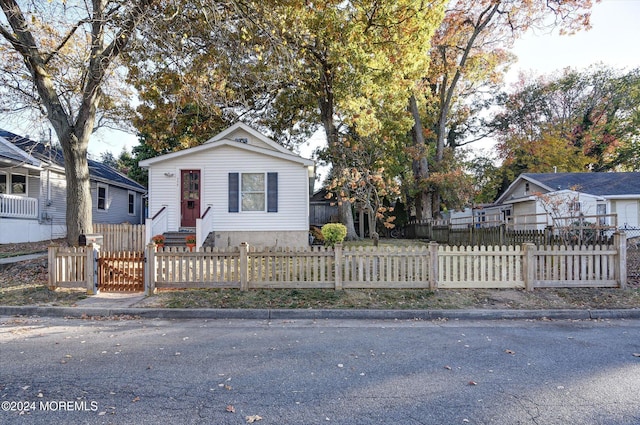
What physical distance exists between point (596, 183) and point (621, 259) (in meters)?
17.7

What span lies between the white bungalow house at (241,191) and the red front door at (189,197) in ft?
0.13

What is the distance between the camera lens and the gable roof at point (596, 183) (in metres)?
20.9

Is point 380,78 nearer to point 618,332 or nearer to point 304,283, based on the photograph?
point 304,283

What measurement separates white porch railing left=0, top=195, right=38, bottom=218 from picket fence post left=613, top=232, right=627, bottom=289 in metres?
20.6

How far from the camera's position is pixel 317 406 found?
130 inches

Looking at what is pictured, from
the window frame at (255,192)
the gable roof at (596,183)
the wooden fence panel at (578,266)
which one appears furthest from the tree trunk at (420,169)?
the wooden fence panel at (578,266)

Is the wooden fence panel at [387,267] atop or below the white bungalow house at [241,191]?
below

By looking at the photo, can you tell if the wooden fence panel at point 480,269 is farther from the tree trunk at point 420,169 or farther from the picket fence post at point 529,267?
the tree trunk at point 420,169

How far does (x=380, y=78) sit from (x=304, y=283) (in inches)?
466

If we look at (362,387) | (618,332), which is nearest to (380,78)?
(618,332)

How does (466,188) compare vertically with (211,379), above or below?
above

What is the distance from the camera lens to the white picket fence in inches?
310

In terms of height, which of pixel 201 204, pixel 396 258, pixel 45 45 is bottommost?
pixel 396 258

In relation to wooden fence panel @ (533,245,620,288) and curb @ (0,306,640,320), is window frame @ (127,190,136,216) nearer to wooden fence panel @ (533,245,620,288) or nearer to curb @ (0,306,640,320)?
curb @ (0,306,640,320)
